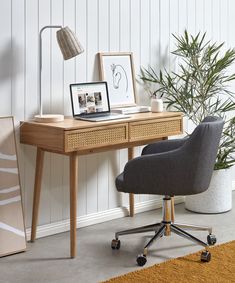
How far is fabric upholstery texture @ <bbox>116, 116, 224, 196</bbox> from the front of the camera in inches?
141

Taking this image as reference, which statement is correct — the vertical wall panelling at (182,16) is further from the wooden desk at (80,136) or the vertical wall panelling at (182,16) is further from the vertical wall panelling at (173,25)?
the wooden desk at (80,136)

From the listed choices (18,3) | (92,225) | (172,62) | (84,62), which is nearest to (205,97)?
(172,62)

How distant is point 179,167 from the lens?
142 inches

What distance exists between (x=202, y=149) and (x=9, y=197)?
1.24 m

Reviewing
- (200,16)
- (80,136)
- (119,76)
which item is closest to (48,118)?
(80,136)

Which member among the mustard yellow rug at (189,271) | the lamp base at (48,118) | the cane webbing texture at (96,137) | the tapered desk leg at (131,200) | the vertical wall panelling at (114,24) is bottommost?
the mustard yellow rug at (189,271)

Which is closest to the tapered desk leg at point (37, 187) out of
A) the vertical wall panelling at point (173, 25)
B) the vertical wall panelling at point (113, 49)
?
the vertical wall panelling at point (113, 49)

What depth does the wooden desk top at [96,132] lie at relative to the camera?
3.67 m

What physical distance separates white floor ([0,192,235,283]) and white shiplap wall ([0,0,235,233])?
24cm

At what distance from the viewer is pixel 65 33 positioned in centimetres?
383

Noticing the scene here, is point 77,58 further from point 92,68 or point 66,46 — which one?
point 66,46

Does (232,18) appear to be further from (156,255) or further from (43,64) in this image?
(156,255)

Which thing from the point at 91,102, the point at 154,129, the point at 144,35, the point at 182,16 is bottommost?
the point at 154,129

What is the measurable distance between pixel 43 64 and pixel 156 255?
4.72ft
